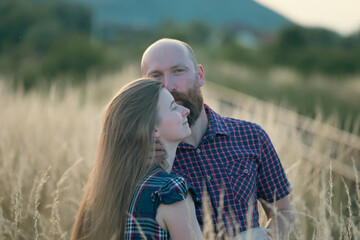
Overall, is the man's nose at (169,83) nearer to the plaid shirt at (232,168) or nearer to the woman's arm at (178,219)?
the plaid shirt at (232,168)

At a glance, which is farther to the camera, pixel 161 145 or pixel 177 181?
pixel 161 145

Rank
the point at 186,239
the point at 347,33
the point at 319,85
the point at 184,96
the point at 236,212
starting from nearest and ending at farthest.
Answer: the point at 186,239, the point at 236,212, the point at 184,96, the point at 319,85, the point at 347,33

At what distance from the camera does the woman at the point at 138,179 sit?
1.97 meters

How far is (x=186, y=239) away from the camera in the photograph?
196cm

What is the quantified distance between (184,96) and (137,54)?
28.4 metres

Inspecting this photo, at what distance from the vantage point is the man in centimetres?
255

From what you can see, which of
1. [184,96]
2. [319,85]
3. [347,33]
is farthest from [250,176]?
[347,33]

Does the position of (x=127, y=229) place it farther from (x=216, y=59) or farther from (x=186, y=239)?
(x=216, y=59)

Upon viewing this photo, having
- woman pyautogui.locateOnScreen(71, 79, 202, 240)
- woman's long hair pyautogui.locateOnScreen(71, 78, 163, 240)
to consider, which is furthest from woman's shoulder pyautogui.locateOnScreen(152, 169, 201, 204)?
woman's long hair pyautogui.locateOnScreen(71, 78, 163, 240)

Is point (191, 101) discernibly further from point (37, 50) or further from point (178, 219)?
point (37, 50)

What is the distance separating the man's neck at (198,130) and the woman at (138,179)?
42 centimetres

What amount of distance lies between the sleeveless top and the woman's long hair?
68 millimetres

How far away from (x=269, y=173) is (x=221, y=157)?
32cm

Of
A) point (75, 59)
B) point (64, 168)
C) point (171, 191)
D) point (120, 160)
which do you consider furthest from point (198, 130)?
point (75, 59)
